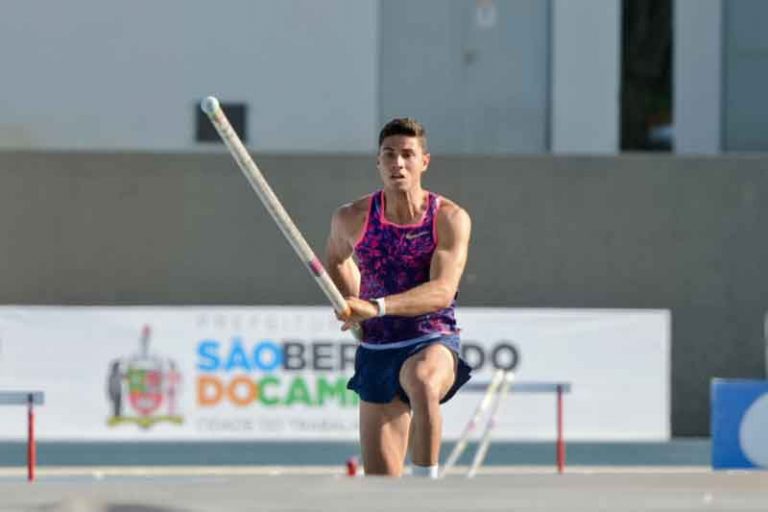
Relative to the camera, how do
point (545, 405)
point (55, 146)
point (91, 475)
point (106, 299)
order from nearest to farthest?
point (91, 475)
point (545, 405)
point (106, 299)
point (55, 146)

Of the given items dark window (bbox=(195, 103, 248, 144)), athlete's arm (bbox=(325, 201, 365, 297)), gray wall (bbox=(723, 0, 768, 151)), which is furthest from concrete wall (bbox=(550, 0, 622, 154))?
athlete's arm (bbox=(325, 201, 365, 297))

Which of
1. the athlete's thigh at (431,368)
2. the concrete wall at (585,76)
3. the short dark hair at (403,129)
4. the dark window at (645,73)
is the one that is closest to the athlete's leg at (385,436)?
the athlete's thigh at (431,368)

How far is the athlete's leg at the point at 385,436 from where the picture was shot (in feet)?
23.1

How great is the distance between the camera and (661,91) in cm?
2081

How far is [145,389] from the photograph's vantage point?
15242 mm

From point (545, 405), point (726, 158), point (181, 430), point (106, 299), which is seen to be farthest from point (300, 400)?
point (726, 158)

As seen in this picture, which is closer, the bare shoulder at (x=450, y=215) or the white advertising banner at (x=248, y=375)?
the bare shoulder at (x=450, y=215)

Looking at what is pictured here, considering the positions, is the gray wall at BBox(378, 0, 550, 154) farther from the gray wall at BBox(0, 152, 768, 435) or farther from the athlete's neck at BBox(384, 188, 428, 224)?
the athlete's neck at BBox(384, 188, 428, 224)

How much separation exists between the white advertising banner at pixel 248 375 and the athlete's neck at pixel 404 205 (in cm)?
817

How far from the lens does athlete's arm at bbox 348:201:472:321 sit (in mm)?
6695

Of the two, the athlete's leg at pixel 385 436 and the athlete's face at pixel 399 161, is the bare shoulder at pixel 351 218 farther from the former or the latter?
the athlete's leg at pixel 385 436

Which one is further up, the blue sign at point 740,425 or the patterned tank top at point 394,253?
the patterned tank top at point 394,253

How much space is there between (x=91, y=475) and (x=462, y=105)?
750cm

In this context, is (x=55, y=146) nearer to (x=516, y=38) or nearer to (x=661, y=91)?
(x=516, y=38)
